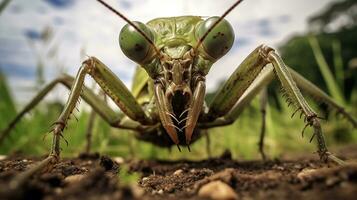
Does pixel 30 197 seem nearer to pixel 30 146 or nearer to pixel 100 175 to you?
pixel 100 175

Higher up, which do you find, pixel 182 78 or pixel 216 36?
pixel 216 36

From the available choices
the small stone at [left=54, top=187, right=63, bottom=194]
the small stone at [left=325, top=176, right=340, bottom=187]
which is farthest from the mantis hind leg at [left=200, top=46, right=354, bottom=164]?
the small stone at [left=54, top=187, right=63, bottom=194]

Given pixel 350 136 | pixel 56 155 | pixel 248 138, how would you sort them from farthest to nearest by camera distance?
pixel 350 136 < pixel 248 138 < pixel 56 155

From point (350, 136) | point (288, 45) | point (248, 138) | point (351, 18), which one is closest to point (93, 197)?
point (248, 138)

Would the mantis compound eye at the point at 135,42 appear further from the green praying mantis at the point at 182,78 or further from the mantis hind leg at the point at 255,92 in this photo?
the mantis hind leg at the point at 255,92

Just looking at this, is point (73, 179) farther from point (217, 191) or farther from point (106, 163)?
point (217, 191)

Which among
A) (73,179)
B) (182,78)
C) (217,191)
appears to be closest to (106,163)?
(73,179)

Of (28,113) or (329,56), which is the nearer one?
(28,113)

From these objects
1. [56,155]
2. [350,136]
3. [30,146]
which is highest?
[56,155]
